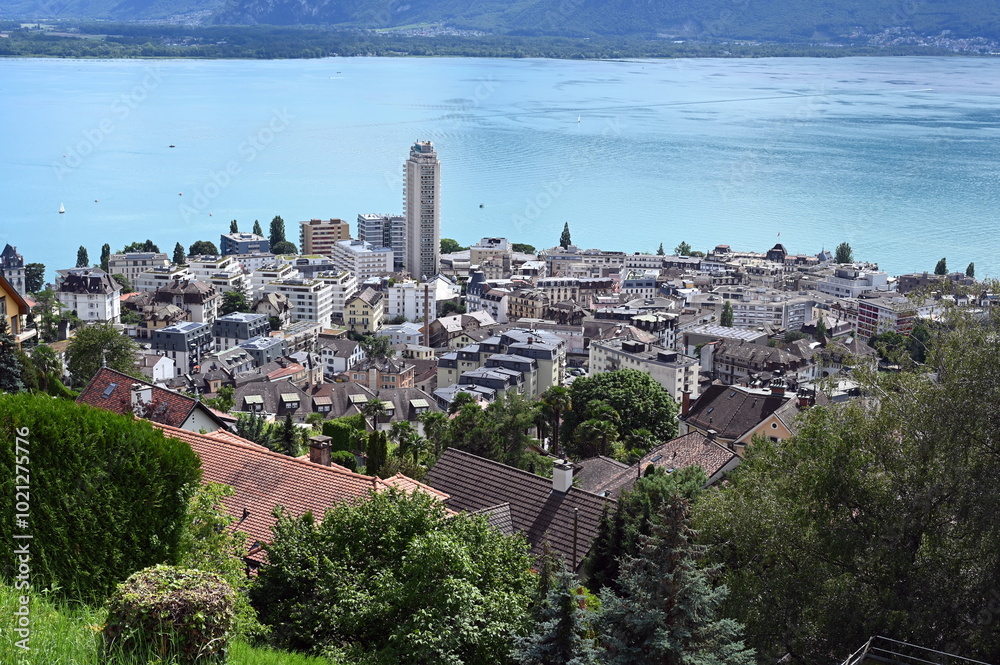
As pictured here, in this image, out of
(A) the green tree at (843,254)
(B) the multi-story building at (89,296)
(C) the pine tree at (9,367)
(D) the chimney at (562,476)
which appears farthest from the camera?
(A) the green tree at (843,254)

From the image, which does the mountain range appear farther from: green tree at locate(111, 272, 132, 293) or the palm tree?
the palm tree

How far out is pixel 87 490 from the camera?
3.26 metres

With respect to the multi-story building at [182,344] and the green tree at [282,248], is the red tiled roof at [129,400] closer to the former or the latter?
the multi-story building at [182,344]

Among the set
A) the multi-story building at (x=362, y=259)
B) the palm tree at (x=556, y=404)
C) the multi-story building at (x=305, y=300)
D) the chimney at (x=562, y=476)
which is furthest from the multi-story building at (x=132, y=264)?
the chimney at (x=562, y=476)

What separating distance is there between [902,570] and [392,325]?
30446 millimetres

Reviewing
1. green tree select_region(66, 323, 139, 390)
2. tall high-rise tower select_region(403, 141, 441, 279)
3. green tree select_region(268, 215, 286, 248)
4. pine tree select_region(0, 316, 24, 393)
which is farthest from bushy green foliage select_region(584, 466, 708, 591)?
green tree select_region(268, 215, 286, 248)

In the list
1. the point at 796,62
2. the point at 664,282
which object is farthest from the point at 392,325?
the point at 796,62

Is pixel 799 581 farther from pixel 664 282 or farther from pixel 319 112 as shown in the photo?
pixel 319 112

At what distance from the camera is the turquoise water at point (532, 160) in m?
44.9

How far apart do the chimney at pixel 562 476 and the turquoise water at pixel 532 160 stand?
111 ft

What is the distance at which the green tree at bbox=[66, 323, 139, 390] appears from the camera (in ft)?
55.2

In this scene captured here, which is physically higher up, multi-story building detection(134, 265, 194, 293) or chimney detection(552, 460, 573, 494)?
chimney detection(552, 460, 573, 494)
